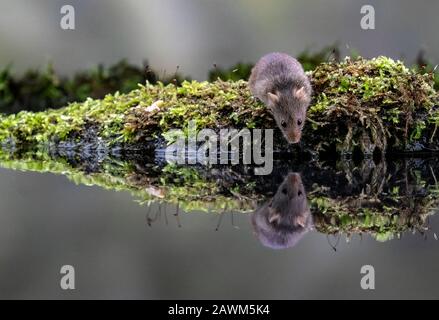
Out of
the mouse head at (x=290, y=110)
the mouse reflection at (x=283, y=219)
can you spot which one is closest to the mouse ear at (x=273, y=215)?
the mouse reflection at (x=283, y=219)

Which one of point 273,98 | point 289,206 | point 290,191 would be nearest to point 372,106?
point 273,98

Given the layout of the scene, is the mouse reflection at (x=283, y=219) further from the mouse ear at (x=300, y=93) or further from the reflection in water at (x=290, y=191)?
the mouse ear at (x=300, y=93)

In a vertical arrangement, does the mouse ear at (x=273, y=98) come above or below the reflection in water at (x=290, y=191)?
above

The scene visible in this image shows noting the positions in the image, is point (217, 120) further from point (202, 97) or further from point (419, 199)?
point (419, 199)

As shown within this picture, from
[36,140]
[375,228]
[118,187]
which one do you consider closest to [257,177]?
[118,187]

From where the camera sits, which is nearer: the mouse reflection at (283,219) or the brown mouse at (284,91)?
the mouse reflection at (283,219)

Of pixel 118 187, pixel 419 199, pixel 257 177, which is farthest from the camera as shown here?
pixel 257 177
